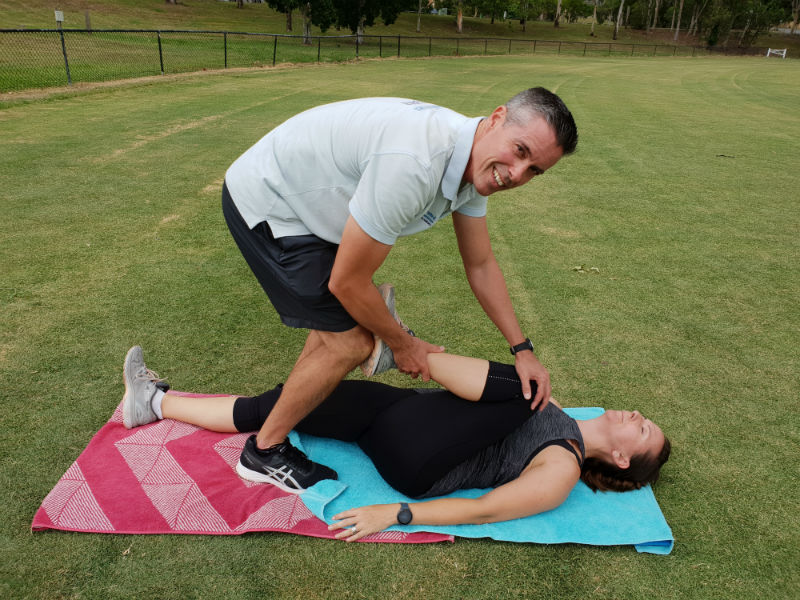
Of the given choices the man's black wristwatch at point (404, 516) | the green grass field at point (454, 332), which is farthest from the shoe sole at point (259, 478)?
the man's black wristwatch at point (404, 516)

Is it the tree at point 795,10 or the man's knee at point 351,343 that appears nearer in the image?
the man's knee at point 351,343

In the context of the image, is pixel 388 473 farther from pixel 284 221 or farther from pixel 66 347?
pixel 66 347

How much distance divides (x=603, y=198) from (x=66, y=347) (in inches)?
223

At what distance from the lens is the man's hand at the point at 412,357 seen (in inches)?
90.4

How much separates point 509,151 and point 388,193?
0.44m

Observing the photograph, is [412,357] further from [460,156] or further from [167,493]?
[167,493]

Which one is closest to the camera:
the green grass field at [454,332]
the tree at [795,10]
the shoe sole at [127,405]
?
the green grass field at [454,332]

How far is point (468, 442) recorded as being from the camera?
7.91 feet

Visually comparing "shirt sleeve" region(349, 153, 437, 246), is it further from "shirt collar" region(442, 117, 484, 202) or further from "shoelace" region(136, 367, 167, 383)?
"shoelace" region(136, 367, 167, 383)

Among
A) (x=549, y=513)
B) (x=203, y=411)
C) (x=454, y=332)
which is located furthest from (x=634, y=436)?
(x=203, y=411)

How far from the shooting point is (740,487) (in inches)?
105

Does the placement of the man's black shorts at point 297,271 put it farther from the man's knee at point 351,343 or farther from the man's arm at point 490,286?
the man's arm at point 490,286

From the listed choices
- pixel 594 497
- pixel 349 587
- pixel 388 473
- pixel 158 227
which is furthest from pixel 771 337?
pixel 158 227

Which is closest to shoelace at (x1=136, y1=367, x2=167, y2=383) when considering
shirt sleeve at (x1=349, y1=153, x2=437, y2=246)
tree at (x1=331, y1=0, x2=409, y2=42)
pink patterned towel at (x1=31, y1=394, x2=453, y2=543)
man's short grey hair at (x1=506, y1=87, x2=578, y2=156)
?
pink patterned towel at (x1=31, y1=394, x2=453, y2=543)
